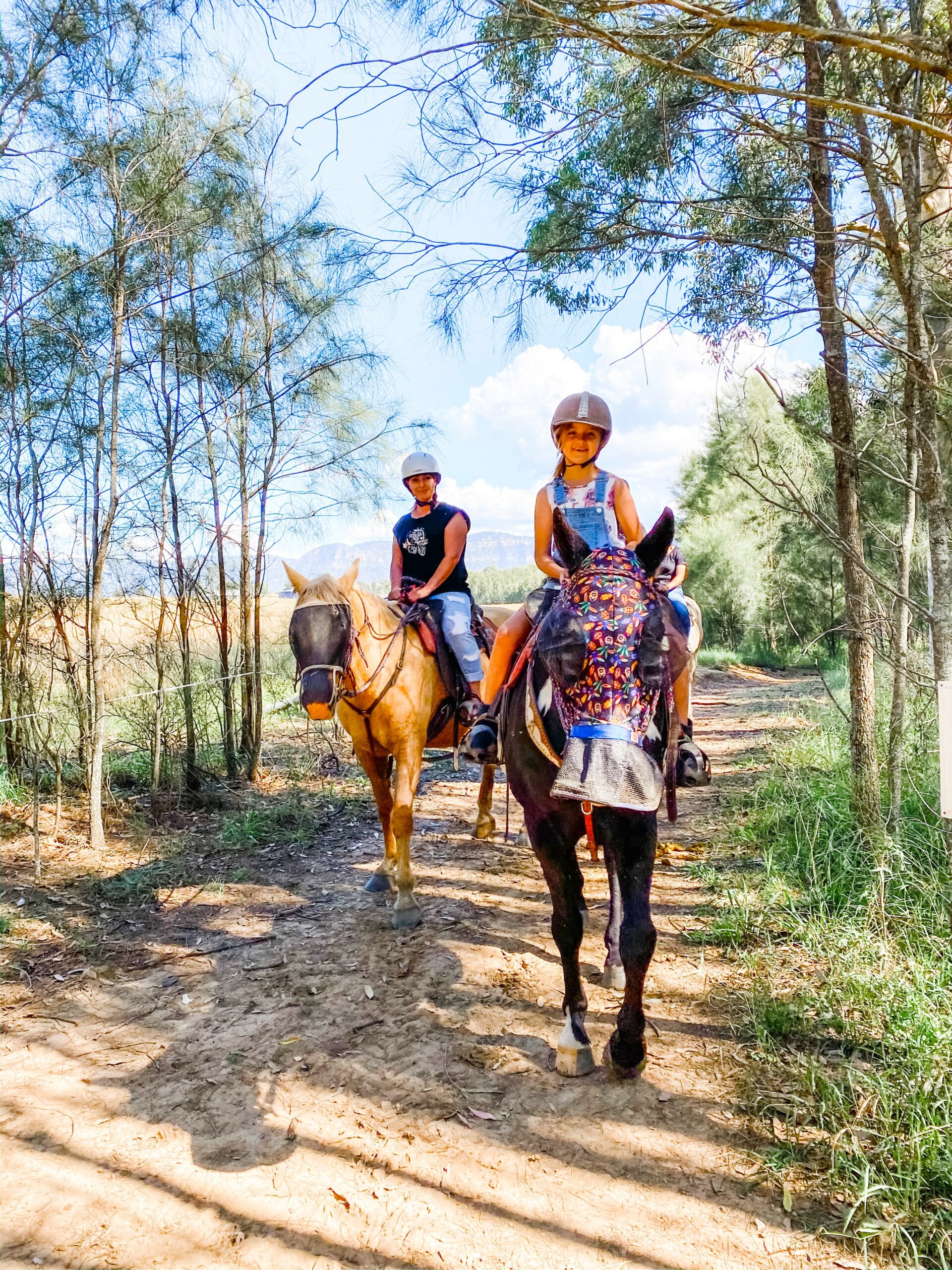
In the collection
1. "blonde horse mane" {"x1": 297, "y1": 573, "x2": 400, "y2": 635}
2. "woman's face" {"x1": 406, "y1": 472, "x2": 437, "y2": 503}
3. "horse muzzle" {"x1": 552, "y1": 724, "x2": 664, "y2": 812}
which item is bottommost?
"horse muzzle" {"x1": 552, "y1": 724, "x2": 664, "y2": 812}

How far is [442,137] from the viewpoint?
10.6 feet

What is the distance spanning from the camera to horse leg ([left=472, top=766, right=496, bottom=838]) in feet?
20.5

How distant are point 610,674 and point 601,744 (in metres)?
0.25

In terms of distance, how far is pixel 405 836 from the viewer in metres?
4.58

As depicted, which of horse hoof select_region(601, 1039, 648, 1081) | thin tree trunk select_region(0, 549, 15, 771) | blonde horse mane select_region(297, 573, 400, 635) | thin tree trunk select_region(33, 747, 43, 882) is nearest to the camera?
horse hoof select_region(601, 1039, 648, 1081)

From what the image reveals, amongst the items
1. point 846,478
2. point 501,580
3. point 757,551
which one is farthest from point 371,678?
point 501,580

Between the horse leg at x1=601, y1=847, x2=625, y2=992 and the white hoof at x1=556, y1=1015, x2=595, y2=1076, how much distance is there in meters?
0.58

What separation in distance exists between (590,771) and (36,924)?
13.5 ft

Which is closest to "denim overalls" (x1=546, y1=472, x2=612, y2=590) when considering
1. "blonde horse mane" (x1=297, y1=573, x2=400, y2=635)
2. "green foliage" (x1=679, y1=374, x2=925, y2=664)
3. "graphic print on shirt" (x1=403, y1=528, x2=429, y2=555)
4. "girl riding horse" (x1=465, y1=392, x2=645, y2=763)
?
"girl riding horse" (x1=465, y1=392, x2=645, y2=763)

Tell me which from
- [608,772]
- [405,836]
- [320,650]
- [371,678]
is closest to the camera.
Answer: [608,772]

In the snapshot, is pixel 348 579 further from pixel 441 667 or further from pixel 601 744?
pixel 601 744

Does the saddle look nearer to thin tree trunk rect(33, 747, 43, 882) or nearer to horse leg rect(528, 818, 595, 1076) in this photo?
horse leg rect(528, 818, 595, 1076)

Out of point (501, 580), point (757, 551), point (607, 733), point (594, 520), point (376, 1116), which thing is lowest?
point (376, 1116)

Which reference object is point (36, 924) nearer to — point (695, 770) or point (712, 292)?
point (695, 770)
